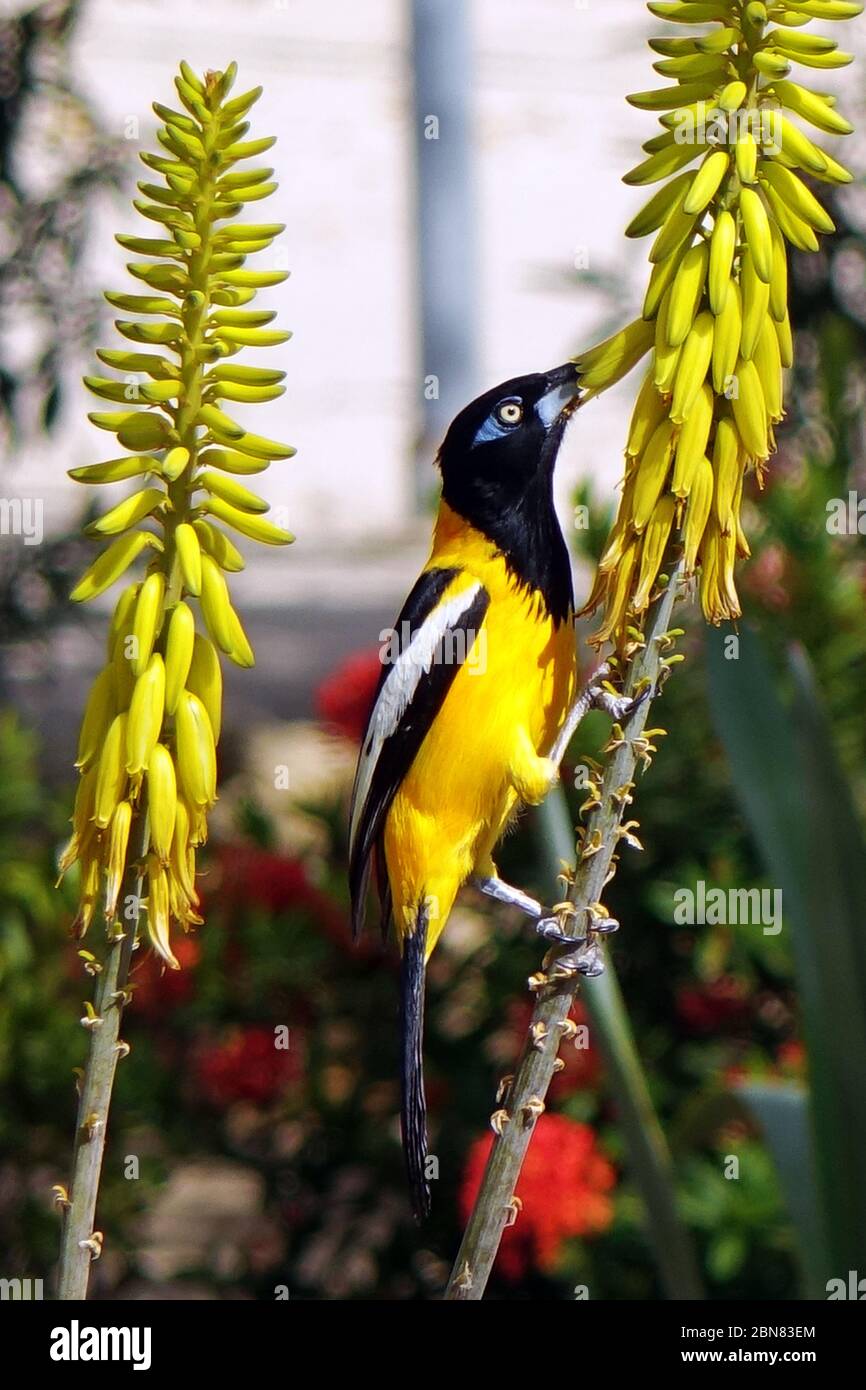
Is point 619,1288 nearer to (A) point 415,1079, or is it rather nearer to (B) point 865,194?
(A) point 415,1079

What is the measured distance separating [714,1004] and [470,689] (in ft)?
8.62

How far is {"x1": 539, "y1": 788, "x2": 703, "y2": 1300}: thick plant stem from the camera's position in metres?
1.16

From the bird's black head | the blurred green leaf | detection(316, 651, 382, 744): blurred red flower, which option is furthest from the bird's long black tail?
detection(316, 651, 382, 744): blurred red flower

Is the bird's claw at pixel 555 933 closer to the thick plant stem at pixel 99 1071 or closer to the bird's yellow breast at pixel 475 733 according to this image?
the bird's yellow breast at pixel 475 733

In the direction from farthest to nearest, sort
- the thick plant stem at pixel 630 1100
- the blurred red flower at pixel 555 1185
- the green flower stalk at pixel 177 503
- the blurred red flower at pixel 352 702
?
the blurred red flower at pixel 555 1185 < the blurred red flower at pixel 352 702 < the thick plant stem at pixel 630 1100 < the green flower stalk at pixel 177 503

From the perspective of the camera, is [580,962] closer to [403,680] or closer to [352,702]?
[403,680]

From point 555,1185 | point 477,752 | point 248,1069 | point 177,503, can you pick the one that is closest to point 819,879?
point 555,1185

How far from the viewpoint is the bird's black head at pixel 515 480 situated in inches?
30.5

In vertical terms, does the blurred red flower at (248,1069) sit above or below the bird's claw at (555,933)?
below

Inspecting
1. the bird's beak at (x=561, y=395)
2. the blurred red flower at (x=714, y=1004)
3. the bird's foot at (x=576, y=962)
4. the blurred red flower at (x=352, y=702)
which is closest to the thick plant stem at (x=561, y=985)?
the bird's foot at (x=576, y=962)

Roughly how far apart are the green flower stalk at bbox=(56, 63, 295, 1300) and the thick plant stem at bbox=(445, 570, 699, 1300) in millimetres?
172

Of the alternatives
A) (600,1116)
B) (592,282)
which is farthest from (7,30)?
(600,1116)

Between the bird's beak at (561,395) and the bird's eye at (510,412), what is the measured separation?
1 centimetres

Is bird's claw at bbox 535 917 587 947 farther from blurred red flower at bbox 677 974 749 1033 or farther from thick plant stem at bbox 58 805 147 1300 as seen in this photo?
blurred red flower at bbox 677 974 749 1033
